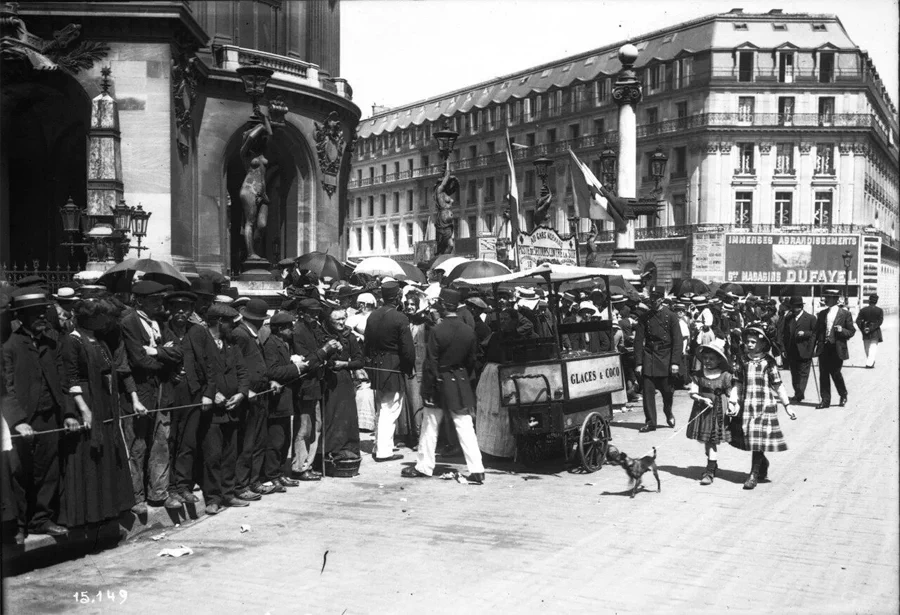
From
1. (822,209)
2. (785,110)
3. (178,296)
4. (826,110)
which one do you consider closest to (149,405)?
(178,296)

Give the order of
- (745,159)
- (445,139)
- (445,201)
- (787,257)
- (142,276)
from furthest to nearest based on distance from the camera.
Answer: (745,159), (787,257), (445,201), (445,139), (142,276)

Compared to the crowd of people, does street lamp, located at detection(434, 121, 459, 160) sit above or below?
above

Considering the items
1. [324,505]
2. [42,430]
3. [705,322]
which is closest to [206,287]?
[324,505]

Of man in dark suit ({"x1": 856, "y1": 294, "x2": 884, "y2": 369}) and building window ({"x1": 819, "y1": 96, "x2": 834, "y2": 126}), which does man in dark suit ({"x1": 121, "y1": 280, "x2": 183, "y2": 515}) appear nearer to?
man in dark suit ({"x1": 856, "y1": 294, "x2": 884, "y2": 369})

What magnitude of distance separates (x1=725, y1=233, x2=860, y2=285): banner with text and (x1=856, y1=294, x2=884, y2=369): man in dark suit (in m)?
34.9

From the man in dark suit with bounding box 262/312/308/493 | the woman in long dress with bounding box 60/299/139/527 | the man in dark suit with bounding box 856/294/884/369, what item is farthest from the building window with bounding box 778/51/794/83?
the woman in long dress with bounding box 60/299/139/527

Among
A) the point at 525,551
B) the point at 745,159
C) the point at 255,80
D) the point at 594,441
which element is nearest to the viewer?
the point at 525,551

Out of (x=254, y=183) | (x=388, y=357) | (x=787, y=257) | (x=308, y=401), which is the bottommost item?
(x=308, y=401)

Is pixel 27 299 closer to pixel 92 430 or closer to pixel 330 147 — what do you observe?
pixel 92 430

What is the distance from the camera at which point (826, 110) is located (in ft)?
207

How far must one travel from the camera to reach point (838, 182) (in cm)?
6206

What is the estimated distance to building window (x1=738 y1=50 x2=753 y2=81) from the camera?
6272cm

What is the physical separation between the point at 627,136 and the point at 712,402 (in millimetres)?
15134

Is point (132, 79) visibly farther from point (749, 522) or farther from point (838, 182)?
point (838, 182)
